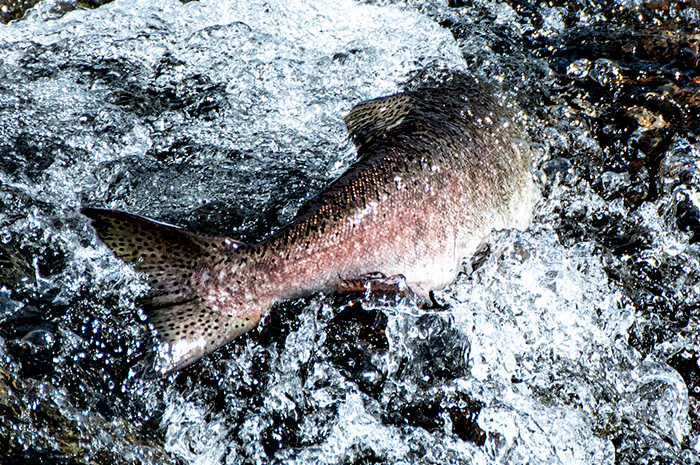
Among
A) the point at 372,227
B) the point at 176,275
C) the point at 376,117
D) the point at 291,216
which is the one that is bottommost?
the point at 291,216

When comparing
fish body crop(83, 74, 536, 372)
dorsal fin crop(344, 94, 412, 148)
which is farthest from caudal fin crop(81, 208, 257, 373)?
dorsal fin crop(344, 94, 412, 148)

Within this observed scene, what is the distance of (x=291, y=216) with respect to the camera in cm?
359

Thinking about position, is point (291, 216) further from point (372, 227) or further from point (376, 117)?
Result: point (372, 227)

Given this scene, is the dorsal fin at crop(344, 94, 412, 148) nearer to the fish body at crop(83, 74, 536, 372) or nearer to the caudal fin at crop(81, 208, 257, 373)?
the fish body at crop(83, 74, 536, 372)

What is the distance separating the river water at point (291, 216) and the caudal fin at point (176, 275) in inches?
6.5

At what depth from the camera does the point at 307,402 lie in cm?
277

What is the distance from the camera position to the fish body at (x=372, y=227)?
8.05 feet

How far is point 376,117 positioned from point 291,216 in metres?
0.80

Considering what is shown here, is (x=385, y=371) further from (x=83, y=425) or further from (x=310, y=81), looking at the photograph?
(x=310, y=81)

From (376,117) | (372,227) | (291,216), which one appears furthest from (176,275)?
(376,117)

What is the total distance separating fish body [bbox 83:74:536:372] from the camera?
8.05 ft

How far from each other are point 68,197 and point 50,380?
1.41m

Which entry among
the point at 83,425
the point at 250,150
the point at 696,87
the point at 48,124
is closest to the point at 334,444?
the point at 83,425

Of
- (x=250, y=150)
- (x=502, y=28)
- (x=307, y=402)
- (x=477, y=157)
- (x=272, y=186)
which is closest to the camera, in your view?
(x=307, y=402)
